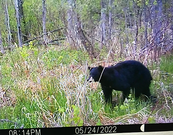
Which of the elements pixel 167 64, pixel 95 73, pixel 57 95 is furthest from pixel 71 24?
pixel 167 64

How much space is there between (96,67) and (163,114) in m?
0.65

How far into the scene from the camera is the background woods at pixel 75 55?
4.55 feet

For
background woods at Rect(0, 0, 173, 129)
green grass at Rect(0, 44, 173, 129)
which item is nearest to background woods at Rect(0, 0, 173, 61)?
background woods at Rect(0, 0, 173, 129)

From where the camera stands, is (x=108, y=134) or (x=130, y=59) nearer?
(x=108, y=134)

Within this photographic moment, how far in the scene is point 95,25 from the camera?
1.48 metres

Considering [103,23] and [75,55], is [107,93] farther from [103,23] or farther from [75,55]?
[103,23]

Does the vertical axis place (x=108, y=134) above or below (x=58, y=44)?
below

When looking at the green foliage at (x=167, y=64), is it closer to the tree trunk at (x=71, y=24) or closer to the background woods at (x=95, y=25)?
the background woods at (x=95, y=25)

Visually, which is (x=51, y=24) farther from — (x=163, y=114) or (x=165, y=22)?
(x=163, y=114)

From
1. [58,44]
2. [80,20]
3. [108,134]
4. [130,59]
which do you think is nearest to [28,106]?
[58,44]

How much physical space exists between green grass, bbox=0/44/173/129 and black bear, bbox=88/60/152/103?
63 millimetres

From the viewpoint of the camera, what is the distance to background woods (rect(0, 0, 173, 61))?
1.39m

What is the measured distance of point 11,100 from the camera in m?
1.40

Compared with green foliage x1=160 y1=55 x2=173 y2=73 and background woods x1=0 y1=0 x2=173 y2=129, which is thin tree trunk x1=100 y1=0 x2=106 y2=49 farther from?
green foliage x1=160 y1=55 x2=173 y2=73
